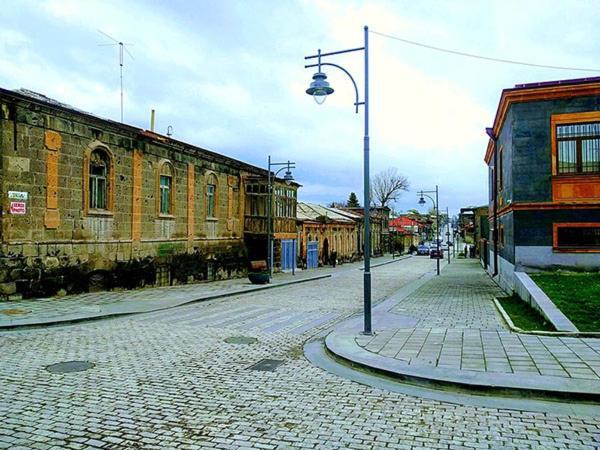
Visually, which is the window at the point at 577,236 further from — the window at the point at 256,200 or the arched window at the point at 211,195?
the window at the point at 256,200

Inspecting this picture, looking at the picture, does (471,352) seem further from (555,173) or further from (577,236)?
(555,173)

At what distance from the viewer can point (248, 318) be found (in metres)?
13.3

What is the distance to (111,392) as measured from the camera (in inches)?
255

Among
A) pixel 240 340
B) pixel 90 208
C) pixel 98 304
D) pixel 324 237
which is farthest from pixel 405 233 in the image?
pixel 240 340

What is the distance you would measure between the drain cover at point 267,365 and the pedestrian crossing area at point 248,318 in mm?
2747

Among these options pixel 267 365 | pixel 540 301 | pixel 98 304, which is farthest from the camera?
pixel 98 304

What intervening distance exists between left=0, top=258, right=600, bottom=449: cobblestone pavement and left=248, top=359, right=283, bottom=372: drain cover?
10cm

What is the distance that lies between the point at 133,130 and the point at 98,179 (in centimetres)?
256

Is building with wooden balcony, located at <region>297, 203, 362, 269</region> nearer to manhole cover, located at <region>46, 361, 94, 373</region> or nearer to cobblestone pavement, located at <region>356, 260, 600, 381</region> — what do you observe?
cobblestone pavement, located at <region>356, 260, 600, 381</region>

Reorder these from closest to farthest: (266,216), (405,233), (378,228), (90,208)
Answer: (90,208) → (266,216) → (378,228) → (405,233)

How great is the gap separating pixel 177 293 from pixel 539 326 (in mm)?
12774

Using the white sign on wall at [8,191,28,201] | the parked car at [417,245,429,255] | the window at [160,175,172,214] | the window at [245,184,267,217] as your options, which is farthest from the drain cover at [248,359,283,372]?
A: the parked car at [417,245,429,255]

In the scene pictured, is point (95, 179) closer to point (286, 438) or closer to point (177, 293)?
point (177, 293)

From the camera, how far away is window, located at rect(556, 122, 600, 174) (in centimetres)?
1645
